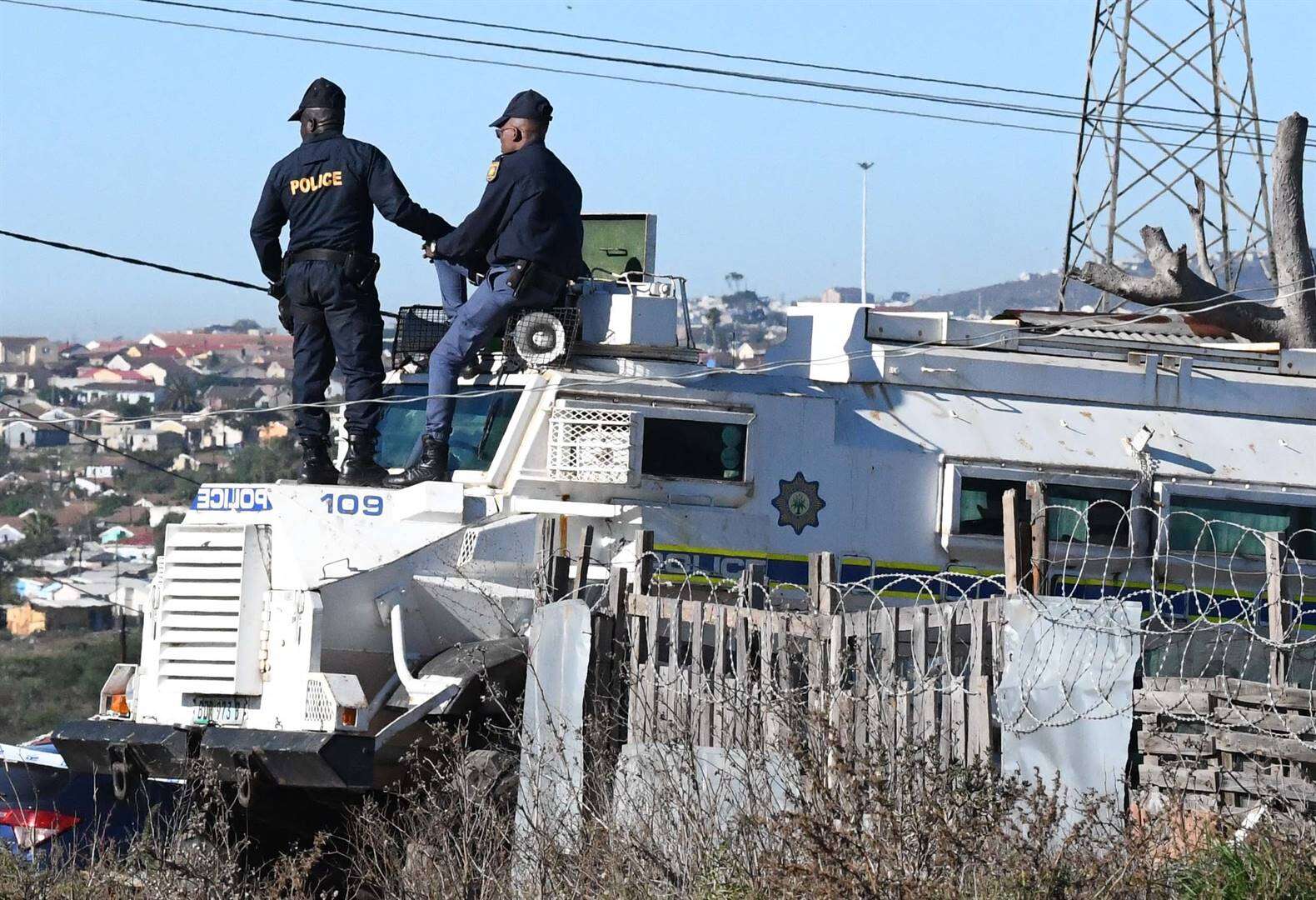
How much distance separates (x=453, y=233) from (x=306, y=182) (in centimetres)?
100

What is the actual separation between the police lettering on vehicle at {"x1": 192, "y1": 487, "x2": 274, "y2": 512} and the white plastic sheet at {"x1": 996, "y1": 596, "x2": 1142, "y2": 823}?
5338 millimetres

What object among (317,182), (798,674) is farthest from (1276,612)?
(317,182)

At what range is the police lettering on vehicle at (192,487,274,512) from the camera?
12375 mm

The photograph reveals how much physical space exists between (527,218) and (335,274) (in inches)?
50.1

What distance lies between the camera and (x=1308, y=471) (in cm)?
1394

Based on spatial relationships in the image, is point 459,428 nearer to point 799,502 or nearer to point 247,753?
point 799,502

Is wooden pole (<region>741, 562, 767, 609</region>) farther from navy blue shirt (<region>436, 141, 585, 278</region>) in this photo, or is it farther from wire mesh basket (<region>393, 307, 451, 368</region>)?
wire mesh basket (<region>393, 307, 451, 368</region>)

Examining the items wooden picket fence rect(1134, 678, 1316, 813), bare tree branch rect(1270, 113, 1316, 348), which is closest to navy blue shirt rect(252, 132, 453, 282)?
wooden picket fence rect(1134, 678, 1316, 813)

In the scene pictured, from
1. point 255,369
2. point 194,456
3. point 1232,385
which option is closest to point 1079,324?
point 1232,385

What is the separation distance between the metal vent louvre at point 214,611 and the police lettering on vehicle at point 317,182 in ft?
8.03

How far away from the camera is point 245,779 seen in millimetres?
10867

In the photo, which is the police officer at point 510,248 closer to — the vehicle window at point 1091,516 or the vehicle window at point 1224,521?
the vehicle window at point 1091,516

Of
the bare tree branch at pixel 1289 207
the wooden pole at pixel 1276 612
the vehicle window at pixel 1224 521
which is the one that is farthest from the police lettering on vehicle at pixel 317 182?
the bare tree branch at pixel 1289 207

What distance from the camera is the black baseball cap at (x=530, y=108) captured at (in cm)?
1327
